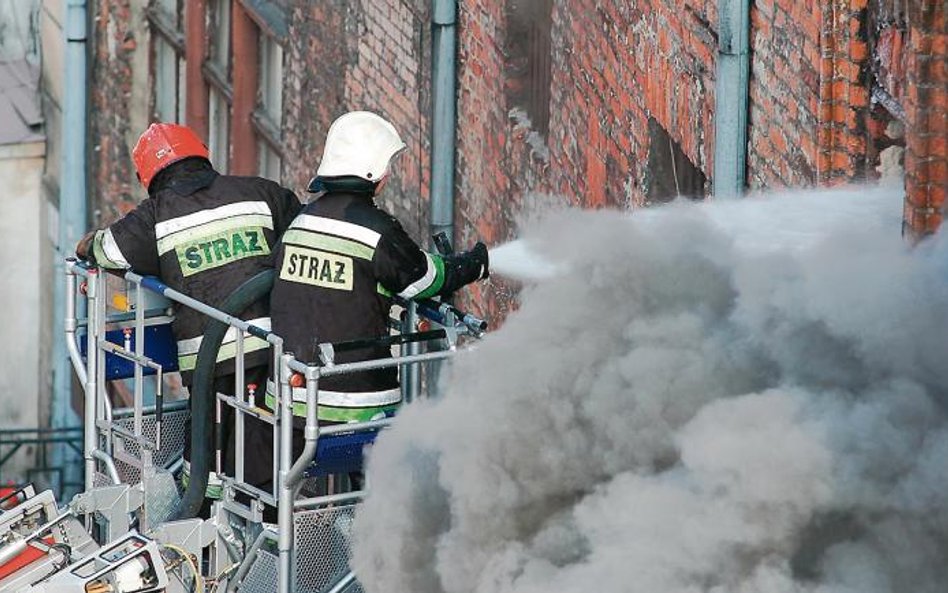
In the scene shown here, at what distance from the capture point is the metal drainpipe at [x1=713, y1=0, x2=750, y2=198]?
8.62 m

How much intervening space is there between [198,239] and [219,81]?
261 inches

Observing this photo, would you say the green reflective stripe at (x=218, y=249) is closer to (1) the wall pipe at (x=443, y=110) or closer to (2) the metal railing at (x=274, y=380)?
(2) the metal railing at (x=274, y=380)

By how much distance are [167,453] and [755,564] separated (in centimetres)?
371

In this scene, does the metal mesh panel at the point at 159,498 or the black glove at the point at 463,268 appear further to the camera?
the metal mesh panel at the point at 159,498

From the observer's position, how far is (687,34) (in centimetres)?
919

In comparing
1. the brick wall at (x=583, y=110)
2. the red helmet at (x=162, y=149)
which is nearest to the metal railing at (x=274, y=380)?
the red helmet at (x=162, y=149)

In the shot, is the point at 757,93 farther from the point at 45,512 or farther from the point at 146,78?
the point at 146,78

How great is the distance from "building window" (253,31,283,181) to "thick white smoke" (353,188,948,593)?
24.8ft

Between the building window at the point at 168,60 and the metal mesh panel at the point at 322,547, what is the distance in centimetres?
905

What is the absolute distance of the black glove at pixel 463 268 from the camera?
8.02 m

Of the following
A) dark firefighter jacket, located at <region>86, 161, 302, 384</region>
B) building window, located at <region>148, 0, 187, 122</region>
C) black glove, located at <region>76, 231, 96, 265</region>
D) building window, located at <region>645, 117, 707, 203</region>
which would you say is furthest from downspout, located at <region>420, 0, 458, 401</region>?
building window, located at <region>148, 0, 187, 122</region>

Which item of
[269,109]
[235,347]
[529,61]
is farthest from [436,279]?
[269,109]

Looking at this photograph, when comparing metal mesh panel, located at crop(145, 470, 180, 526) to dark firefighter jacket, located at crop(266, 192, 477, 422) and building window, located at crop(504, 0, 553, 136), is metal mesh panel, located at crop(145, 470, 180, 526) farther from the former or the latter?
building window, located at crop(504, 0, 553, 136)

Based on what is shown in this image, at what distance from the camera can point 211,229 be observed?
8695mm
